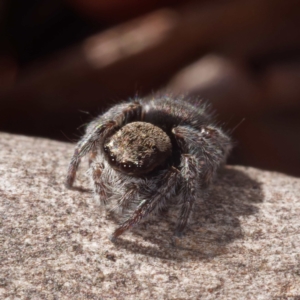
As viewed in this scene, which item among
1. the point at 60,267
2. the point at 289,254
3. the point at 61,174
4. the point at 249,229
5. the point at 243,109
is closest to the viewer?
the point at 60,267

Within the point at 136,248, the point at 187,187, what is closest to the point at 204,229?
the point at 187,187

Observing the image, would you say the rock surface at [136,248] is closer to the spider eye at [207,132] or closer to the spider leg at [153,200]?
the spider leg at [153,200]

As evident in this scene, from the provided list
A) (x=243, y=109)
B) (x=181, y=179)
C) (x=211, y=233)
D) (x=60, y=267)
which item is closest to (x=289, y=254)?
(x=211, y=233)

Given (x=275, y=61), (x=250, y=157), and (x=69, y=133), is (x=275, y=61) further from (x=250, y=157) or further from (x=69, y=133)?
(x=69, y=133)

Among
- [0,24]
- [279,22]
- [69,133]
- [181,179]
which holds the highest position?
[279,22]

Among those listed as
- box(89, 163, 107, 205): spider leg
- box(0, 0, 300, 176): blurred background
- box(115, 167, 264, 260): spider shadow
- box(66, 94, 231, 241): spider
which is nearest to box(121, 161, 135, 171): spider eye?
box(66, 94, 231, 241): spider

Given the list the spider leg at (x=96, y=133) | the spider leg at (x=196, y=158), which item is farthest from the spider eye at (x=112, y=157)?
the spider leg at (x=196, y=158)

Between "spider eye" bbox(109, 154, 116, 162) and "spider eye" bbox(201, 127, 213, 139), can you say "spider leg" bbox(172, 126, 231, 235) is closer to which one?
"spider eye" bbox(201, 127, 213, 139)
